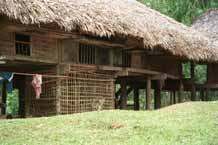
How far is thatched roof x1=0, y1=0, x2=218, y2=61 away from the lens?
11.1 metres

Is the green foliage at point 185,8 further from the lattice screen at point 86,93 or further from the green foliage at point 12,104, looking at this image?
the lattice screen at point 86,93

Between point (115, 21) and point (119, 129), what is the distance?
218 inches

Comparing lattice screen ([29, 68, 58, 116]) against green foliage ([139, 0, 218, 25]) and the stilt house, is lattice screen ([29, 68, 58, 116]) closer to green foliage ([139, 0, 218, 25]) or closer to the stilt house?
the stilt house

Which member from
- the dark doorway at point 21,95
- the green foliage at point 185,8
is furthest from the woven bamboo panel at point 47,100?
the green foliage at point 185,8

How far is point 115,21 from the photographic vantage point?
1316cm

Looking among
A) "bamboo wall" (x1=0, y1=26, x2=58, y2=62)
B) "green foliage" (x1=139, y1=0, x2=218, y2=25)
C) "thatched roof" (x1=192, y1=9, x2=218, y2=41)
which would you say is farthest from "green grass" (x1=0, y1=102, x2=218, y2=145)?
"green foliage" (x1=139, y1=0, x2=218, y2=25)

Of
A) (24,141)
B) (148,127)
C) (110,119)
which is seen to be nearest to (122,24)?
(110,119)

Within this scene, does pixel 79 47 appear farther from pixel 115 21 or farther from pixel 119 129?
pixel 119 129

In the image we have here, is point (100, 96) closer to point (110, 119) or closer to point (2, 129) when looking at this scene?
point (110, 119)

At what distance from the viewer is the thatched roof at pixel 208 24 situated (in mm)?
20053

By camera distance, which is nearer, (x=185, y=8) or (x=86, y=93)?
(x=86, y=93)

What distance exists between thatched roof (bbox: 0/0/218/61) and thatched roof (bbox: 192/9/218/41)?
6.63 feet

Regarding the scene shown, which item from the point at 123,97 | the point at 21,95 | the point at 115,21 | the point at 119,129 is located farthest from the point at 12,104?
the point at 119,129

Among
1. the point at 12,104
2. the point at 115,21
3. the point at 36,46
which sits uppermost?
the point at 115,21
